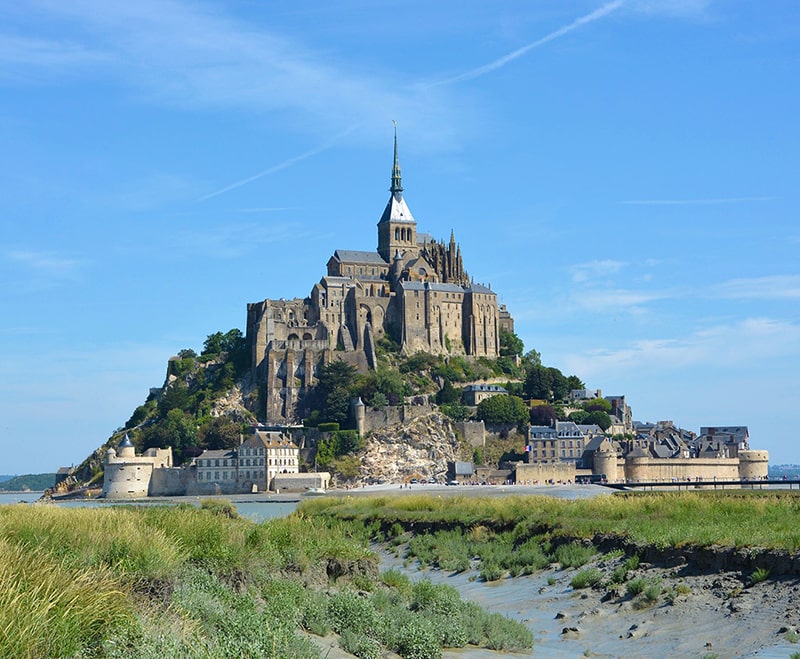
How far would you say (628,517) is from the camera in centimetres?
2645

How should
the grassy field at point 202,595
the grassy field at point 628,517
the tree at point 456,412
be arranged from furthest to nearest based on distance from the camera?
1. the tree at point 456,412
2. the grassy field at point 628,517
3. the grassy field at point 202,595

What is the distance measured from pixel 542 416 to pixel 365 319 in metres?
19.2

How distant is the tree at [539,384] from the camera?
108 meters

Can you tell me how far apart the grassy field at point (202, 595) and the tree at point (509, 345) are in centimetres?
9360

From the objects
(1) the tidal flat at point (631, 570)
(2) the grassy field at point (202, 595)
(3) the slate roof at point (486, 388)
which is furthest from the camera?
(3) the slate roof at point (486, 388)

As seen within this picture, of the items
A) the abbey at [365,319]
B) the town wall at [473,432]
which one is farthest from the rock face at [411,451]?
the abbey at [365,319]

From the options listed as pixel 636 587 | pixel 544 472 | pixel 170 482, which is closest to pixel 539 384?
pixel 544 472

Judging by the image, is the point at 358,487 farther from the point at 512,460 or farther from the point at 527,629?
the point at 527,629

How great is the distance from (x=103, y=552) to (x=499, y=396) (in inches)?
3392

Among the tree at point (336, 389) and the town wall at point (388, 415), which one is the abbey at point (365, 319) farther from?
the town wall at point (388, 415)

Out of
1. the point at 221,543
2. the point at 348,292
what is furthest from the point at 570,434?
the point at 221,543

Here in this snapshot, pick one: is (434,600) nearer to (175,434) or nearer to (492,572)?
(492,572)

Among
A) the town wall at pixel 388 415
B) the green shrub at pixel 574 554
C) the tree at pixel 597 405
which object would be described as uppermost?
the tree at pixel 597 405

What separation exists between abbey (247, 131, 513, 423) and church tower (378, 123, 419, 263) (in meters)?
0.35
